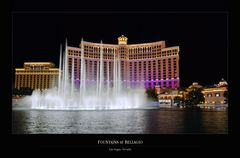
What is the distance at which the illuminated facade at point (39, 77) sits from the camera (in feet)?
96.6

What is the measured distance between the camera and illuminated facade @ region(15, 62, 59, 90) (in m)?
29.4

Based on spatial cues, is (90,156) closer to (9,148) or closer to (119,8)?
(9,148)

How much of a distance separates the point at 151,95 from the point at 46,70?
17720 millimetres

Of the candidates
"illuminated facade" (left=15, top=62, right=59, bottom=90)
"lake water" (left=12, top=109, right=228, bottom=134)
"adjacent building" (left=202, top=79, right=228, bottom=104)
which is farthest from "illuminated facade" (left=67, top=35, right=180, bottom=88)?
"lake water" (left=12, top=109, right=228, bottom=134)

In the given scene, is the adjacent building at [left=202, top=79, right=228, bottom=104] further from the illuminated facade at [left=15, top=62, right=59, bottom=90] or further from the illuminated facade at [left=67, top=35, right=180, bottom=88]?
the illuminated facade at [left=15, top=62, right=59, bottom=90]

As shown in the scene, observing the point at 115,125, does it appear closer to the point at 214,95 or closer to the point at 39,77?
the point at 39,77

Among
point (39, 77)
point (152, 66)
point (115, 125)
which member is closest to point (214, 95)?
point (152, 66)

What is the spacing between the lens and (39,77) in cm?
3156

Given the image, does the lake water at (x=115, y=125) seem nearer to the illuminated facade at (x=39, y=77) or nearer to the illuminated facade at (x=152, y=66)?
the illuminated facade at (x=39, y=77)

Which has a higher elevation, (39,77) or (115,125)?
(39,77)

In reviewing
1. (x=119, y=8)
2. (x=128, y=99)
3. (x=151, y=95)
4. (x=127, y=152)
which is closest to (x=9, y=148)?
(x=127, y=152)

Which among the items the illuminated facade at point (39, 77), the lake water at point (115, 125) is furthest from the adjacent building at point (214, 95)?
the lake water at point (115, 125)

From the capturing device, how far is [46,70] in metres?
31.5

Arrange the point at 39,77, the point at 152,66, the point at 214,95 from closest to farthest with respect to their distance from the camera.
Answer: the point at 39,77 < the point at 214,95 < the point at 152,66
